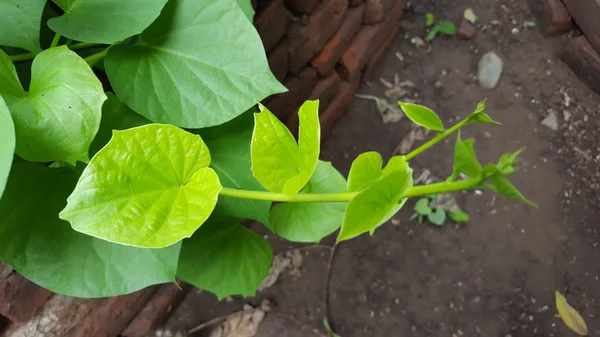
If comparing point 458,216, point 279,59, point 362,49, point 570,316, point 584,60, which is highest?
point 279,59

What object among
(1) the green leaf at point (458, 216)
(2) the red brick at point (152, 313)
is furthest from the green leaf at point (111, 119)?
(1) the green leaf at point (458, 216)

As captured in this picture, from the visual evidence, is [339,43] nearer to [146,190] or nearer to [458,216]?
[458,216]

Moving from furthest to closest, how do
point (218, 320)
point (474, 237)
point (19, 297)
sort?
point (474, 237)
point (218, 320)
point (19, 297)

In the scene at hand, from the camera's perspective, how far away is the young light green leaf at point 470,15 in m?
1.63

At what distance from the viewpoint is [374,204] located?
376 mm

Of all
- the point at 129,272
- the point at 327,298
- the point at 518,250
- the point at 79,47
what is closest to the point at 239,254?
the point at 129,272

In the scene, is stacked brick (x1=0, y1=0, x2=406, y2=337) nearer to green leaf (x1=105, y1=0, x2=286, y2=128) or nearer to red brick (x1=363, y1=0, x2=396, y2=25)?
red brick (x1=363, y1=0, x2=396, y2=25)

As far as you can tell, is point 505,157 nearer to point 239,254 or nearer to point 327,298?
point 239,254

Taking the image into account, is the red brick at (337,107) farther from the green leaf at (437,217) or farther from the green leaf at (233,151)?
the green leaf at (233,151)

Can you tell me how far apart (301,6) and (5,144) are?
785 millimetres

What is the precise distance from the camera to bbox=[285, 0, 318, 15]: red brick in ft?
3.32

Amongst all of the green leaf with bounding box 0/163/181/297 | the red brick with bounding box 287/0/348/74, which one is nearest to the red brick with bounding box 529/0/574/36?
the red brick with bounding box 287/0/348/74

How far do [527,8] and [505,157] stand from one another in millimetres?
1447

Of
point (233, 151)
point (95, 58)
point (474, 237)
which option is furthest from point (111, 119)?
point (474, 237)
